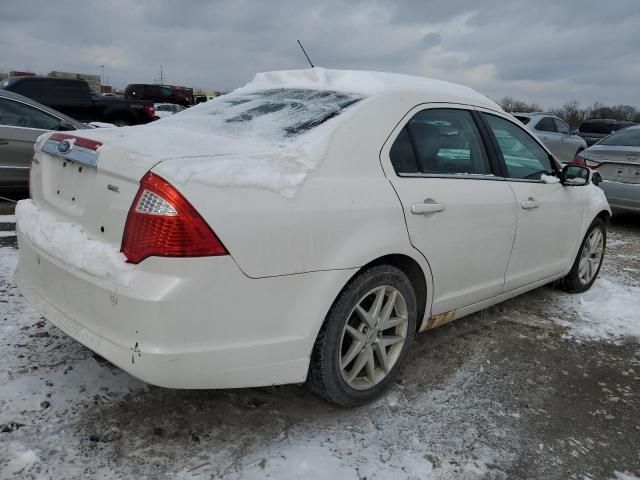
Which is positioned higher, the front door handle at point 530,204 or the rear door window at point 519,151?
the rear door window at point 519,151

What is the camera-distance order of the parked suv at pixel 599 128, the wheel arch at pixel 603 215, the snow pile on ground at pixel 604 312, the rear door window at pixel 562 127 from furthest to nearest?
1. the parked suv at pixel 599 128
2. the rear door window at pixel 562 127
3. the wheel arch at pixel 603 215
4. the snow pile on ground at pixel 604 312

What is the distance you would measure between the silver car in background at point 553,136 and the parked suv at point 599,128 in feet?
16.0

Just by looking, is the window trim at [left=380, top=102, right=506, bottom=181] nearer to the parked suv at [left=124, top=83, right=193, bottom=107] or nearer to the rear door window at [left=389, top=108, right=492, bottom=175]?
the rear door window at [left=389, top=108, right=492, bottom=175]

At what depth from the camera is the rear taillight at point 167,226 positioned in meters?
2.00

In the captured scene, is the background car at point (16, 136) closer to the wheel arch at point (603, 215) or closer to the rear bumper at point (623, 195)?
the wheel arch at point (603, 215)

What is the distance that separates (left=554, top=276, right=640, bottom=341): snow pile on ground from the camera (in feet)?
13.0

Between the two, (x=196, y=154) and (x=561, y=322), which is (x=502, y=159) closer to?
(x=561, y=322)

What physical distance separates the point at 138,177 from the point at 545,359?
Result: 8.89 feet

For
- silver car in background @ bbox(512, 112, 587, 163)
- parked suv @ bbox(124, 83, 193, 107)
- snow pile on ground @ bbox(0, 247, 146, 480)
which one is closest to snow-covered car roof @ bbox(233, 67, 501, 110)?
snow pile on ground @ bbox(0, 247, 146, 480)

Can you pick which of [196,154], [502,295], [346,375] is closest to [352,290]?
[346,375]

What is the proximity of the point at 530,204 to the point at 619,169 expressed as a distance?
4788mm

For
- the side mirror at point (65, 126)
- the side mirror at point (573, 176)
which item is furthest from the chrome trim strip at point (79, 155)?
the side mirror at point (65, 126)

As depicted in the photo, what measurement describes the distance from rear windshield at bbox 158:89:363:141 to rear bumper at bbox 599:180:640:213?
5826 mm

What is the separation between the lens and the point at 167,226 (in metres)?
2.00
